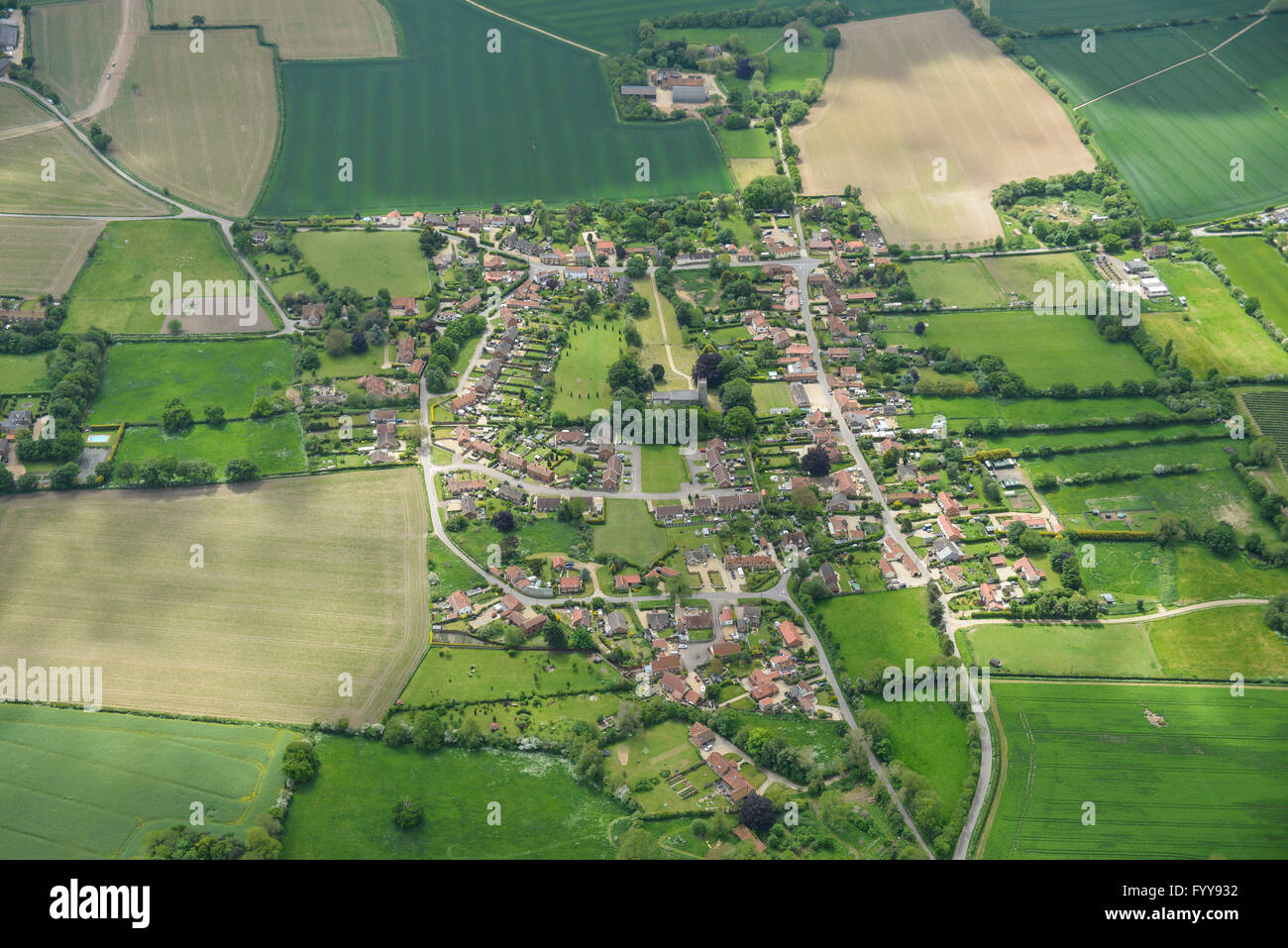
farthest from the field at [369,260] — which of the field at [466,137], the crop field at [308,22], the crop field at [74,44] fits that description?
the crop field at [74,44]

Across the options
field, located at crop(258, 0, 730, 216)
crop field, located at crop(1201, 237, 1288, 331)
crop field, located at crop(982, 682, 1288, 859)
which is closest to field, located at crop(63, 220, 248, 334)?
field, located at crop(258, 0, 730, 216)

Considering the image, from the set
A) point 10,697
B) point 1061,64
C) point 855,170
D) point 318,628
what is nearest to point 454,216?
point 855,170

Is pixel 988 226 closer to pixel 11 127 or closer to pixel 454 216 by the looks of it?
pixel 454 216

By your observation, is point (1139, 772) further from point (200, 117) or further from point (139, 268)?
point (200, 117)

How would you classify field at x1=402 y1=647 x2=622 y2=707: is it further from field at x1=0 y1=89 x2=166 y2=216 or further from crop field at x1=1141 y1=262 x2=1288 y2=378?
field at x1=0 y1=89 x2=166 y2=216

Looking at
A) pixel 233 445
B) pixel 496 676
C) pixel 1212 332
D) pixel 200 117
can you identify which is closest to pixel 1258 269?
pixel 1212 332
